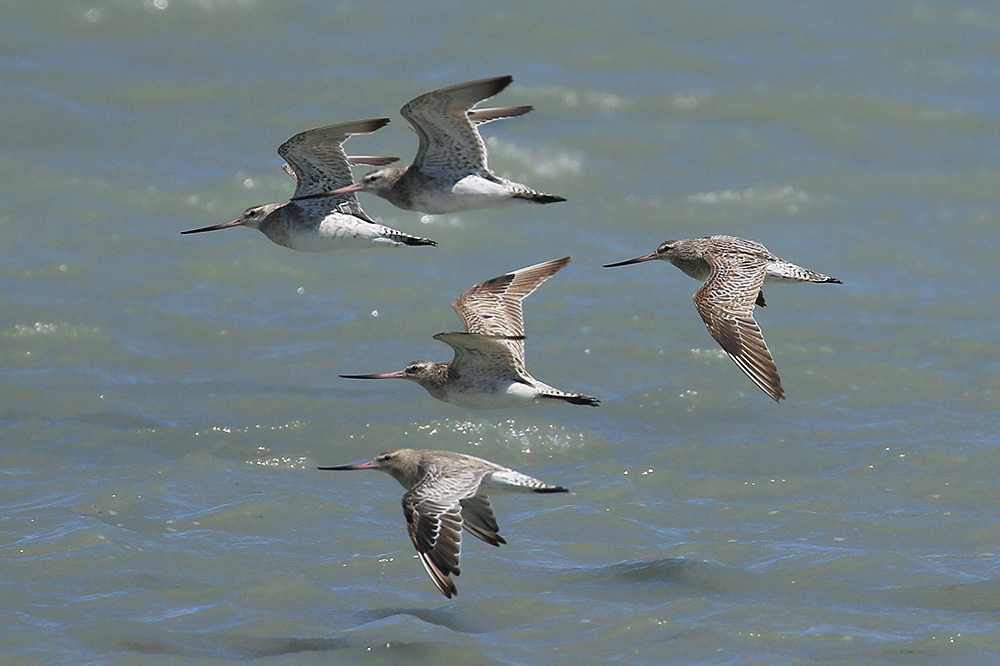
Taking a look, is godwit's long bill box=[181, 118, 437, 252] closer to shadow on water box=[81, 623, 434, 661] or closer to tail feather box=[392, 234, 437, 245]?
tail feather box=[392, 234, 437, 245]

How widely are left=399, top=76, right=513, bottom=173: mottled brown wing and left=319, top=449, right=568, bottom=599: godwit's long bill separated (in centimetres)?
201

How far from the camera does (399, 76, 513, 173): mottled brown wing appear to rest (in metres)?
8.68

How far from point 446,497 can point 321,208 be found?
11.1 ft

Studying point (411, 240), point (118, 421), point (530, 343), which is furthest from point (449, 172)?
point (118, 421)

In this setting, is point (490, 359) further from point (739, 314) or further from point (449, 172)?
point (739, 314)

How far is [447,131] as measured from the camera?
29.9 ft

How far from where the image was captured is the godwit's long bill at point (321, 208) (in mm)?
9539

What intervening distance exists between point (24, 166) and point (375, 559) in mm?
8448

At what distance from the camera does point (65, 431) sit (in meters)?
10.7

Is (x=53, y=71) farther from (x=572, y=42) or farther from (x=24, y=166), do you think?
(x=572, y=42)

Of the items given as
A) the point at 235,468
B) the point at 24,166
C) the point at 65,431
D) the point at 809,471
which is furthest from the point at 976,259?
the point at 24,166

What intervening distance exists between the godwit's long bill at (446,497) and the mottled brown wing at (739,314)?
122cm

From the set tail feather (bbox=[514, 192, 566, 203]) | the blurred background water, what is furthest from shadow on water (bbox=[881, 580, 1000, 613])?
tail feather (bbox=[514, 192, 566, 203])

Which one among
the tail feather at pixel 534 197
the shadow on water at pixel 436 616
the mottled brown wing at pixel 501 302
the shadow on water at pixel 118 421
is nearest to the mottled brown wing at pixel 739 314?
the mottled brown wing at pixel 501 302
